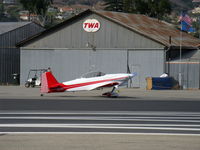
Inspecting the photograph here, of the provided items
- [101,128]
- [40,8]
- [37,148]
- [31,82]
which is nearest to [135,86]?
[31,82]

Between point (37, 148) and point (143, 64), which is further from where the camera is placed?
point (143, 64)

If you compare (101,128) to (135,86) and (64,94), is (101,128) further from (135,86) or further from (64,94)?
(135,86)

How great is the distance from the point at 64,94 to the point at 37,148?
23.6m

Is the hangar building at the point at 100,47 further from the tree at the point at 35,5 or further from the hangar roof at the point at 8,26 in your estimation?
the tree at the point at 35,5

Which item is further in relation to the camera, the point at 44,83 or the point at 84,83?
the point at 84,83

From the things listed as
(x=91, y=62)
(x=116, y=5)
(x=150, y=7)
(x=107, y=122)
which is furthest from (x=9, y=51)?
(x=116, y=5)

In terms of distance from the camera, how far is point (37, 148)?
13.2m

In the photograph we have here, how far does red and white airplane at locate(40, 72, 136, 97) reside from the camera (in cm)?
3306

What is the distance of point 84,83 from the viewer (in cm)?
3375

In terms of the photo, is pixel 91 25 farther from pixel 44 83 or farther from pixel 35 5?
pixel 35 5

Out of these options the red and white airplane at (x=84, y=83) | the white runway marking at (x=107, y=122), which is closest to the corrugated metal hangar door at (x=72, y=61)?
the red and white airplane at (x=84, y=83)

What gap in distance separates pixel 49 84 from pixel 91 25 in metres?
15.8

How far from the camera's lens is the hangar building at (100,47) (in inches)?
1815

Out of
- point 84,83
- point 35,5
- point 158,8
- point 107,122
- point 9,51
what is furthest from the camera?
point 35,5
